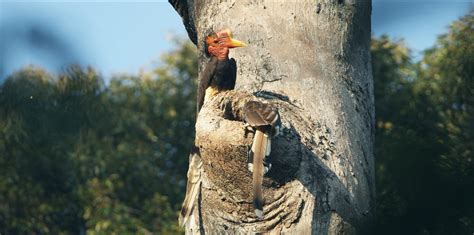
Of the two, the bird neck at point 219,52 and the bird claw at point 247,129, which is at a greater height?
the bird neck at point 219,52

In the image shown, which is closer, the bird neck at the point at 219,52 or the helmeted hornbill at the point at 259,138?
the helmeted hornbill at the point at 259,138

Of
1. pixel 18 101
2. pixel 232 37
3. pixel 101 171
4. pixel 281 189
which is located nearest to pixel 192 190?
pixel 281 189

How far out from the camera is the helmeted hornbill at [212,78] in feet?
8.57

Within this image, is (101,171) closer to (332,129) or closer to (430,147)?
(332,129)

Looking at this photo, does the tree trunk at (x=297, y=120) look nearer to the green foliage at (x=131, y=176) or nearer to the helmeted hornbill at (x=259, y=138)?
the helmeted hornbill at (x=259, y=138)

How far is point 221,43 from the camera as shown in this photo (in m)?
2.89

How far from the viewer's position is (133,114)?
10.7 metres

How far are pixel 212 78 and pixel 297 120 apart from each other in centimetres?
94

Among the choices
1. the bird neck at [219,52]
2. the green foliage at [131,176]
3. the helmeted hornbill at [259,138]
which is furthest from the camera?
the green foliage at [131,176]

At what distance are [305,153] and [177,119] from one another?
8.52m

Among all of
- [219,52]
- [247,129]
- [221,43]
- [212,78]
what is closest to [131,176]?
[212,78]

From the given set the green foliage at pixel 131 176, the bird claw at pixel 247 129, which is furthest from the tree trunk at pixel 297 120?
the green foliage at pixel 131 176

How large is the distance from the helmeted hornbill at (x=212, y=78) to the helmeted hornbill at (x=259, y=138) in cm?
39

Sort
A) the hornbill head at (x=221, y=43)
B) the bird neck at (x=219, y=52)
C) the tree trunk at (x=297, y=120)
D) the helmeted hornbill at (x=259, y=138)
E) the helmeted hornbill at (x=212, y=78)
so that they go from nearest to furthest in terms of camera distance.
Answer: the helmeted hornbill at (x=259, y=138) < the tree trunk at (x=297, y=120) < the helmeted hornbill at (x=212, y=78) < the hornbill head at (x=221, y=43) < the bird neck at (x=219, y=52)
